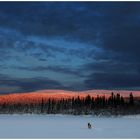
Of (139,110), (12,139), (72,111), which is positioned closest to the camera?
(12,139)

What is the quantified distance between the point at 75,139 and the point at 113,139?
1.82 metres

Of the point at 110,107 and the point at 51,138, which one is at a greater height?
the point at 110,107

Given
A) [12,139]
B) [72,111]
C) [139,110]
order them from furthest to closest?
[72,111], [139,110], [12,139]

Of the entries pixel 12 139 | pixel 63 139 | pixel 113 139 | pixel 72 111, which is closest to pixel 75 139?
pixel 63 139

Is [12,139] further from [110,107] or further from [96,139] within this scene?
[110,107]

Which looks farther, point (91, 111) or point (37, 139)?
point (91, 111)

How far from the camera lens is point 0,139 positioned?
61.4 feet

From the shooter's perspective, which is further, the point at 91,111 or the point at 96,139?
the point at 91,111

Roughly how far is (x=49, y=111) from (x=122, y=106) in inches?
898

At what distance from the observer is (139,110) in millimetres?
106562

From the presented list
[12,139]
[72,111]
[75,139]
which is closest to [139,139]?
[75,139]

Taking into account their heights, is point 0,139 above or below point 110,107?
below

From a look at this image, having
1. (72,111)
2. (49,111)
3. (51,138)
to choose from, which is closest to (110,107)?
(72,111)

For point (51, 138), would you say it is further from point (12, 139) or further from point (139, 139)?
point (139, 139)
